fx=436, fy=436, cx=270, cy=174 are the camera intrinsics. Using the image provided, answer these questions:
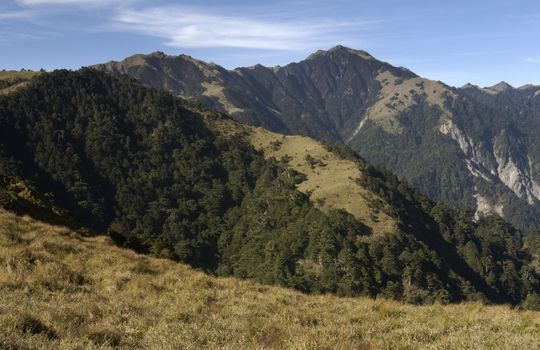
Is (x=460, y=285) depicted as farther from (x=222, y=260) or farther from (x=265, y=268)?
(x=222, y=260)

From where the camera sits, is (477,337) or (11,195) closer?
(477,337)

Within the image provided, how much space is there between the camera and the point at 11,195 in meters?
30.9

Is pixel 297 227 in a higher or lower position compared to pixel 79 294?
lower

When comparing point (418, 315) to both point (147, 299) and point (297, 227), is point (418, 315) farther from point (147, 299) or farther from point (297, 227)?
point (297, 227)

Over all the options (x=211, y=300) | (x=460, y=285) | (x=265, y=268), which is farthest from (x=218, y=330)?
(x=460, y=285)

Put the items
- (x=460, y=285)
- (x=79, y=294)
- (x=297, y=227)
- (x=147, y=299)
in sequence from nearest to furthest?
(x=79, y=294)
(x=147, y=299)
(x=460, y=285)
(x=297, y=227)

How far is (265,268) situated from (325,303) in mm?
159883

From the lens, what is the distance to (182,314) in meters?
13.5

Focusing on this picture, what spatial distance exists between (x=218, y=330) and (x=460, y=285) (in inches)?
7135

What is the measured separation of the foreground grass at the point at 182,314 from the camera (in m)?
10.4

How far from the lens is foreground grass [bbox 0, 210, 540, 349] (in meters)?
10.4

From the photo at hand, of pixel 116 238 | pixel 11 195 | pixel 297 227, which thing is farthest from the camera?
pixel 297 227

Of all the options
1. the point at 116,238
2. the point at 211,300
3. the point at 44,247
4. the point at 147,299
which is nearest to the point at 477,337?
the point at 211,300

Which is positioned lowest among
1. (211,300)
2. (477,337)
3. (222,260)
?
(222,260)
